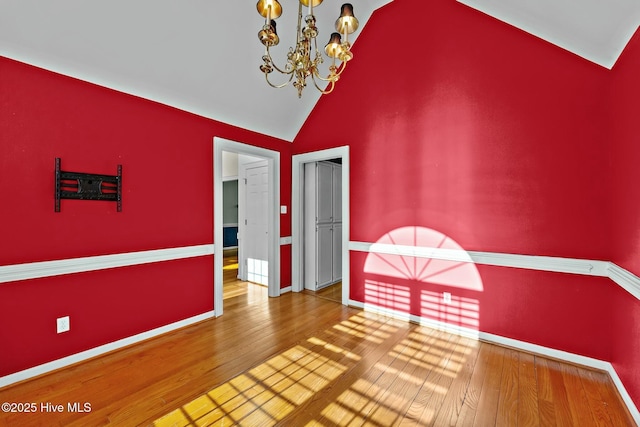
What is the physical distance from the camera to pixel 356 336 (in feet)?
9.89

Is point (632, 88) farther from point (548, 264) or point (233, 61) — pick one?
point (233, 61)

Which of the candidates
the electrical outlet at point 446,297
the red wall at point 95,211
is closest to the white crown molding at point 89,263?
the red wall at point 95,211

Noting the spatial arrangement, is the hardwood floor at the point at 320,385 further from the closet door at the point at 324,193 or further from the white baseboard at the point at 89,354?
the closet door at the point at 324,193

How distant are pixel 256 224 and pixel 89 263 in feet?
8.20

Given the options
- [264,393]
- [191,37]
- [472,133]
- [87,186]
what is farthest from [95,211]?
[472,133]

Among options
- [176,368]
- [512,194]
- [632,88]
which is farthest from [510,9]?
[176,368]

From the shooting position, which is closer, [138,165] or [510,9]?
[510,9]

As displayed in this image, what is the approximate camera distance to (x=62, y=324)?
243 centimetres

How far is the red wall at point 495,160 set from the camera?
2.39 metres

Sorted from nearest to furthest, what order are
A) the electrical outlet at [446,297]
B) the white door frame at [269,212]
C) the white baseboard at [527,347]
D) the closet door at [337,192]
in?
the white baseboard at [527,347] < the electrical outlet at [446,297] < the white door frame at [269,212] < the closet door at [337,192]

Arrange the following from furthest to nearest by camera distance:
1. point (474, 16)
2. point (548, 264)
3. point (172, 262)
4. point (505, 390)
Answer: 1. point (172, 262)
2. point (474, 16)
3. point (548, 264)
4. point (505, 390)

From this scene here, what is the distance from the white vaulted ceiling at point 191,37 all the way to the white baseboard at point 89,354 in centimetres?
239

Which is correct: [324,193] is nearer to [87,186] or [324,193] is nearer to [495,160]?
[495,160]

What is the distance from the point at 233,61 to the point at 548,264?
Result: 3.66 meters
